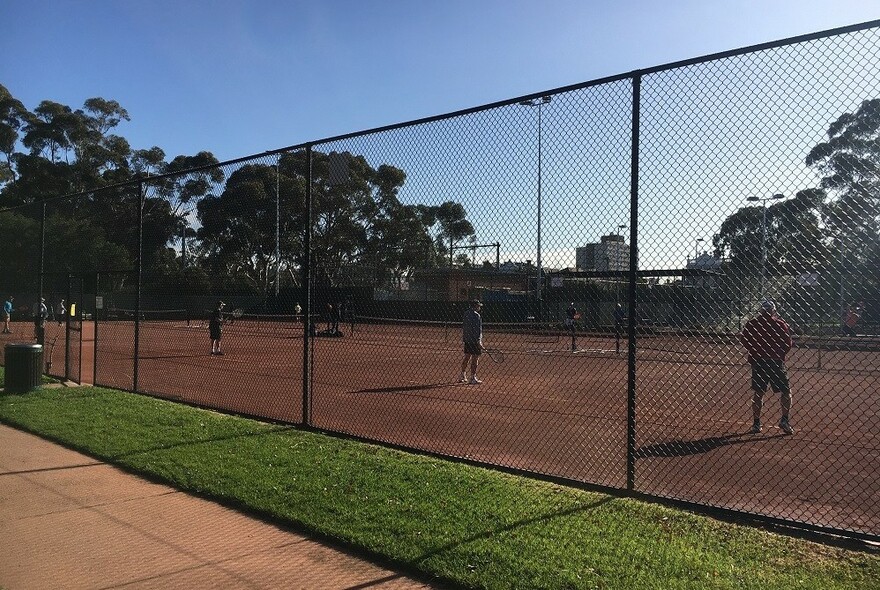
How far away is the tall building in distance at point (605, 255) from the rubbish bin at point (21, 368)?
→ 9.60m

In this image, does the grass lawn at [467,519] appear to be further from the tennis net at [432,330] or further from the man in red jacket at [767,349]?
the man in red jacket at [767,349]

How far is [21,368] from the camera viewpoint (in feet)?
35.3

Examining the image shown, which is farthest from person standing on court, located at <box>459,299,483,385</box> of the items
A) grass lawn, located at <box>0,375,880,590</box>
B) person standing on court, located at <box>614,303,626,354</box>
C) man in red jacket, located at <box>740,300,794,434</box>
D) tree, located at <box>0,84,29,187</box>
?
tree, located at <box>0,84,29,187</box>

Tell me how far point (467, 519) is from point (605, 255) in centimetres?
250

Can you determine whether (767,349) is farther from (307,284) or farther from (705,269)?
(307,284)

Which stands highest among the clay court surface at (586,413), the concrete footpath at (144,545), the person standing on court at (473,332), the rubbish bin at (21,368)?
the person standing on court at (473,332)

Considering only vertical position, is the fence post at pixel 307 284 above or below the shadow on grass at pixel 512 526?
above

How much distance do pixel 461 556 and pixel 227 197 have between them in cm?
766

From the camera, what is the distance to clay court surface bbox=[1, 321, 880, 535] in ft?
19.7

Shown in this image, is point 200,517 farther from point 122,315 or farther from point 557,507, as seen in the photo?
point 122,315

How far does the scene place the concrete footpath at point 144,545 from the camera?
402 centimetres

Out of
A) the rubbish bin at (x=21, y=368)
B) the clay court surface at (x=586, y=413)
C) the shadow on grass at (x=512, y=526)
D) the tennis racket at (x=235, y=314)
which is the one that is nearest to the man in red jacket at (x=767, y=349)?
the clay court surface at (x=586, y=413)

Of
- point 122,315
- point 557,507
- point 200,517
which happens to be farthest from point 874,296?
point 122,315

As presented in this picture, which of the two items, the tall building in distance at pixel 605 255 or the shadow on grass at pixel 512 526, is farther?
the tall building in distance at pixel 605 255
